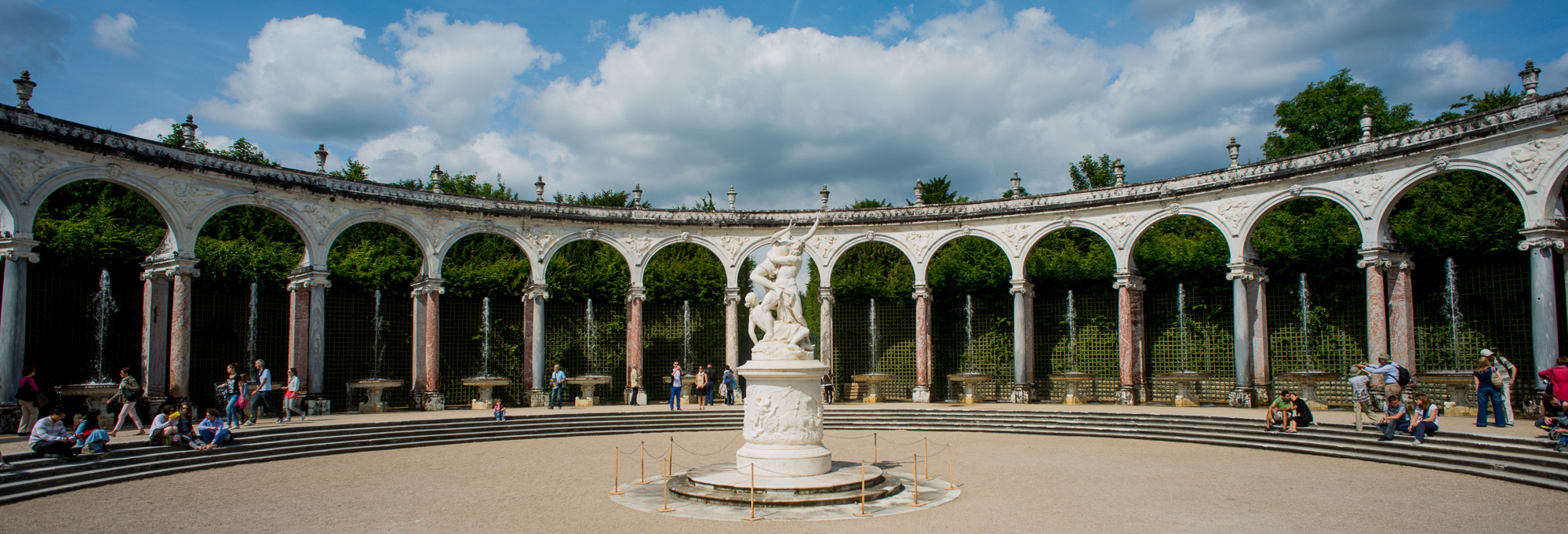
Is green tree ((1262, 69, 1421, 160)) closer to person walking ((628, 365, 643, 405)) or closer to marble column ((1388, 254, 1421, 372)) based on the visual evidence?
marble column ((1388, 254, 1421, 372))

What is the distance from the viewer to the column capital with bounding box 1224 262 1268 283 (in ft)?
73.6

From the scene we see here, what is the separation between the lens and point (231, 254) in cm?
2331

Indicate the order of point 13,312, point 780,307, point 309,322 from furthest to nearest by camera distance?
point 309,322
point 13,312
point 780,307

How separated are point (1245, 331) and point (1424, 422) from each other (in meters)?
8.37

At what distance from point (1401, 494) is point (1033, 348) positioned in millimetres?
16690

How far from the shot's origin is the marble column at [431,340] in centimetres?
2397

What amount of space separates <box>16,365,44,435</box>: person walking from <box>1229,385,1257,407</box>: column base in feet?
81.7

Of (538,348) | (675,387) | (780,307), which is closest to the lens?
(780,307)

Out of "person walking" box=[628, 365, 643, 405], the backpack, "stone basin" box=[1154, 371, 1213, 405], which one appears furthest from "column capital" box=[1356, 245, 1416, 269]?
"person walking" box=[628, 365, 643, 405]

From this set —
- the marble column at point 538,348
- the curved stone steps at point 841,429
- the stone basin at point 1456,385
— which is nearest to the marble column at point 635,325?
the marble column at point 538,348

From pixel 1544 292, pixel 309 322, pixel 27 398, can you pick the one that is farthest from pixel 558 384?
pixel 1544 292

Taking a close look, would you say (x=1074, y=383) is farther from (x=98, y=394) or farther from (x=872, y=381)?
(x=98, y=394)

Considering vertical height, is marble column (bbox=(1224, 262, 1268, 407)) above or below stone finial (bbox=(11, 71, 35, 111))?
below

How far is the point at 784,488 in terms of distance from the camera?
10.7 metres
